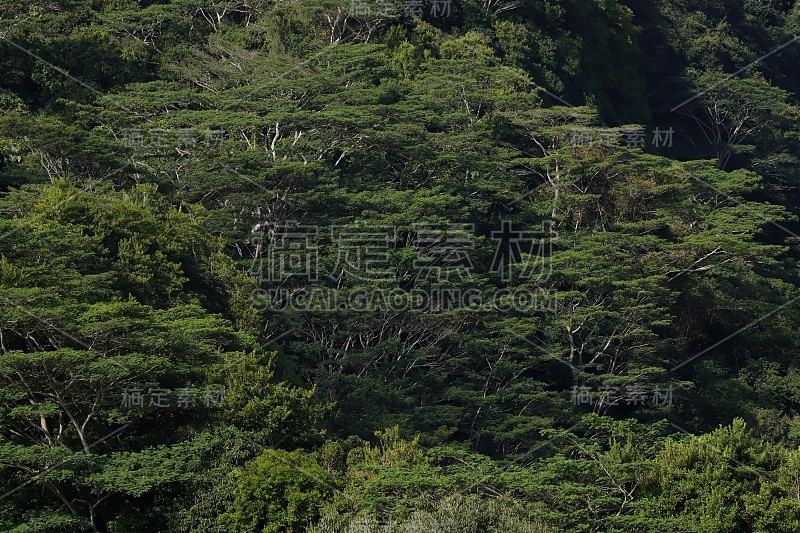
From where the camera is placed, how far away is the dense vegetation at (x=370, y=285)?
23.6 metres

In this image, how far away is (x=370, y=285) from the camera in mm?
33906

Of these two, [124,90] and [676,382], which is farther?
[124,90]

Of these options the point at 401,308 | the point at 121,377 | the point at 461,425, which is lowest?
the point at 461,425

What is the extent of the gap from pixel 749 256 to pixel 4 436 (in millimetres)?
21944

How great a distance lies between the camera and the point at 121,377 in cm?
2344

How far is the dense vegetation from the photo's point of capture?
23562 mm

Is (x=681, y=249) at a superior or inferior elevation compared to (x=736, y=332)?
superior

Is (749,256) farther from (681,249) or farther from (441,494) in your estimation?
(441,494)

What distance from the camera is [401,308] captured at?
33.8m

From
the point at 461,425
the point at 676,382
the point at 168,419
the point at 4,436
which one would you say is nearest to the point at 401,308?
the point at 461,425

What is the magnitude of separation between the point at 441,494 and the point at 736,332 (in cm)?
1890

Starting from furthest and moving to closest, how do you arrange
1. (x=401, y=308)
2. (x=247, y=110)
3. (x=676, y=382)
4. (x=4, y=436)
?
(x=247, y=110), (x=676, y=382), (x=401, y=308), (x=4, y=436)

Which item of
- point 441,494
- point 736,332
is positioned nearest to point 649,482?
point 441,494

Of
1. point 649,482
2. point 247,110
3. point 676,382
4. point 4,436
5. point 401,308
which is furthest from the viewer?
point 247,110
